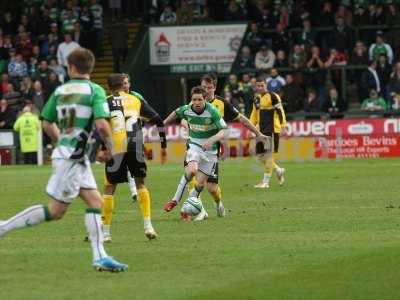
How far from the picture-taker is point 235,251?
13883 millimetres

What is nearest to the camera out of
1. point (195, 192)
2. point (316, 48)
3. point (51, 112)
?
point (51, 112)

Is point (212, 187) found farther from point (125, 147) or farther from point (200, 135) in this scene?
point (125, 147)

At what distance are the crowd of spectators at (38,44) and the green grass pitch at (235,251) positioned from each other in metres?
14.9

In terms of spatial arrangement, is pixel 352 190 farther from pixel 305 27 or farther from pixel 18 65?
pixel 18 65

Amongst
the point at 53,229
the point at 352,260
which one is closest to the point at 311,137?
the point at 53,229

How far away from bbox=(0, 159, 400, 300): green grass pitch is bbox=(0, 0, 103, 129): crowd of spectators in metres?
14.9

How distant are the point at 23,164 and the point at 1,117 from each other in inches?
92.3

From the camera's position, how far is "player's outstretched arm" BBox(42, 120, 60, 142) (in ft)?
40.0

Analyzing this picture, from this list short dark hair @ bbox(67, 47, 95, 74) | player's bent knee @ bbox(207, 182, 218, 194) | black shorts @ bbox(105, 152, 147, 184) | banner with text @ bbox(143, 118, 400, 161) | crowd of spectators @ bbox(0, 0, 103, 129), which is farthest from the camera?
crowd of spectators @ bbox(0, 0, 103, 129)

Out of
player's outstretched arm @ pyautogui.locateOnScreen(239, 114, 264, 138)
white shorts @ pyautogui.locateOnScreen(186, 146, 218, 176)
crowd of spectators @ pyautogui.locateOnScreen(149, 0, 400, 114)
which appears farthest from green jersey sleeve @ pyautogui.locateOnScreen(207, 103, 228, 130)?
crowd of spectators @ pyautogui.locateOnScreen(149, 0, 400, 114)

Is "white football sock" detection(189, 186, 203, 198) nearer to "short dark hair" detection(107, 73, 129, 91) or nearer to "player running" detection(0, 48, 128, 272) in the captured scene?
"short dark hair" detection(107, 73, 129, 91)

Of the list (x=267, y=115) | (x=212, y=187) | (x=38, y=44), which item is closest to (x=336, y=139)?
(x=267, y=115)

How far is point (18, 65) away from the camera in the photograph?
3959 centimetres

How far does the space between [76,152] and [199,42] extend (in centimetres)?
2740
